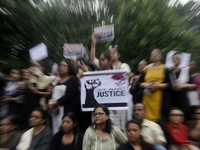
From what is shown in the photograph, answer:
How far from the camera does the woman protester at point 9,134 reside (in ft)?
15.7

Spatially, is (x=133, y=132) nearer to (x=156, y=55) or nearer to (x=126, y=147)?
(x=126, y=147)

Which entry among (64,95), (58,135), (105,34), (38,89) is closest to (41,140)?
(58,135)

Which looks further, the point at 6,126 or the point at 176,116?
the point at 6,126

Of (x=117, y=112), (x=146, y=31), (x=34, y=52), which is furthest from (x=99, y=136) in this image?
(x=146, y=31)

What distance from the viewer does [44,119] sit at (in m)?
4.81

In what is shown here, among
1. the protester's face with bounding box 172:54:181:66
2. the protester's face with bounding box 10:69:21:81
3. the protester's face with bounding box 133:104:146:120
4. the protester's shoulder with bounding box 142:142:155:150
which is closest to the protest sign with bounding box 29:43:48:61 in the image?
the protester's face with bounding box 10:69:21:81

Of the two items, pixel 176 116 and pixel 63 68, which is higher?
pixel 63 68

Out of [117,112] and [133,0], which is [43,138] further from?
[133,0]

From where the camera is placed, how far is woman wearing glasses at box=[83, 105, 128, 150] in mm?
4262

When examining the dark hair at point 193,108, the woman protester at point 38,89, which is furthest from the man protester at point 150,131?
the woman protester at point 38,89

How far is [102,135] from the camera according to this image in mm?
4359

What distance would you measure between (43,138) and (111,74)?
4.96ft

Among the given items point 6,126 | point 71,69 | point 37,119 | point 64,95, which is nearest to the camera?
point 37,119

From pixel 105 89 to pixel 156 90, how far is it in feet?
2.76
